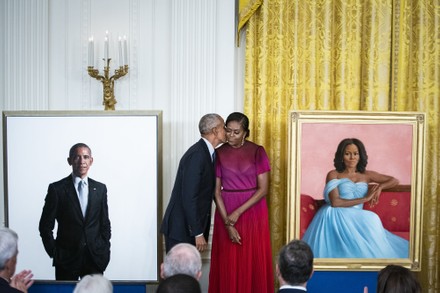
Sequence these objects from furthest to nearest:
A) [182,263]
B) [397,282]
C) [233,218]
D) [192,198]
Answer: [233,218], [192,198], [182,263], [397,282]

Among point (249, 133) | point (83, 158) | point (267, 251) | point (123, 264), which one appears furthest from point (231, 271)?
point (83, 158)

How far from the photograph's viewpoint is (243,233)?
5.36 metres

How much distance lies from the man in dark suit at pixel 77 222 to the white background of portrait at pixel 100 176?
0.20ft

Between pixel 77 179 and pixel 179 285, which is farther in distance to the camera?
pixel 77 179

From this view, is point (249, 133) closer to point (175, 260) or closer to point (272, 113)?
point (272, 113)

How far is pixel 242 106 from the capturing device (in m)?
6.12

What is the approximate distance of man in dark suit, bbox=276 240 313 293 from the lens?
10.4ft

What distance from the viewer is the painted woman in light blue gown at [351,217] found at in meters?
5.41

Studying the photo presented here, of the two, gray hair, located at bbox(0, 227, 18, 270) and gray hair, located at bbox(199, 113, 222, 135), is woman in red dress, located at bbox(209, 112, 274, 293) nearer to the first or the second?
gray hair, located at bbox(199, 113, 222, 135)

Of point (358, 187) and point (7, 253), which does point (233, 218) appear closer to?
point (358, 187)

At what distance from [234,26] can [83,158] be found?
2.09 m

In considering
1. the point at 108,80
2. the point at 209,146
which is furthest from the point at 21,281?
the point at 108,80

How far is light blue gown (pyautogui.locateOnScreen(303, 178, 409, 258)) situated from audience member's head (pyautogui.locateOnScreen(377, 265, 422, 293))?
2.38m

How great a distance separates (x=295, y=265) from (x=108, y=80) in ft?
11.4
